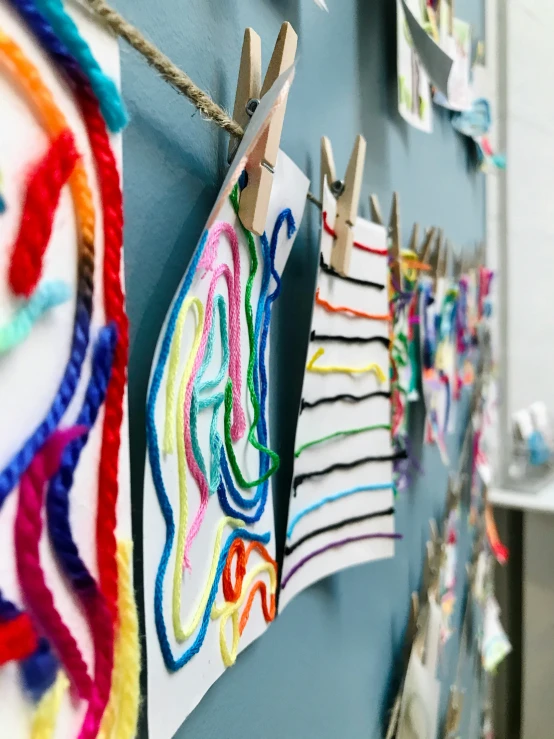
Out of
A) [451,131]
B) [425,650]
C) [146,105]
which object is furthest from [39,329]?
[451,131]

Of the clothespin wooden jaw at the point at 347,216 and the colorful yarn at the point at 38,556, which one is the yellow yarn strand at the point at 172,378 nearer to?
the colorful yarn at the point at 38,556

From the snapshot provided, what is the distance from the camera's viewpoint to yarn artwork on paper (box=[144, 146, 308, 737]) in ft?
0.94

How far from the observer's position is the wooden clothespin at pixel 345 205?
1.51ft

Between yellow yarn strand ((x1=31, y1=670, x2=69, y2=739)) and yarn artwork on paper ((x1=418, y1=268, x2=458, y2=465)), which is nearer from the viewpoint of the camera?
yellow yarn strand ((x1=31, y1=670, x2=69, y2=739))

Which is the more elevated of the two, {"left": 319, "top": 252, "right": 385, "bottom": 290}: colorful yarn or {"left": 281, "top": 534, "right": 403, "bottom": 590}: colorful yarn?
{"left": 319, "top": 252, "right": 385, "bottom": 290}: colorful yarn

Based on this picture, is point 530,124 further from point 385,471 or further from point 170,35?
point 170,35

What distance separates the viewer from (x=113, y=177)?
25cm

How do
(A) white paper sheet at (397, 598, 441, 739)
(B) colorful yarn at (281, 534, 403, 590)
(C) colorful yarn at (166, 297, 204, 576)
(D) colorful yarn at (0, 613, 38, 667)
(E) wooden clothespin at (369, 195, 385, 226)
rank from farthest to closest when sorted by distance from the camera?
(A) white paper sheet at (397, 598, 441, 739)
(E) wooden clothespin at (369, 195, 385, 226)
(B) colorful yarn at (281, 534, 403, 590)
(C) colorful yarn at (166, 297, 204, 576)
(D) colorful yarn at (0, 613, 38, 667)

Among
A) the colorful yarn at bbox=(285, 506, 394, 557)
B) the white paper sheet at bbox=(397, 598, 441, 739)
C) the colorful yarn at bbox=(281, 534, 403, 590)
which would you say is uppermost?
the colorful yarn at bbox=(285, 506, 394, 557)

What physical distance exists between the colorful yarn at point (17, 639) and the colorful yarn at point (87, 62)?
0.20 metres

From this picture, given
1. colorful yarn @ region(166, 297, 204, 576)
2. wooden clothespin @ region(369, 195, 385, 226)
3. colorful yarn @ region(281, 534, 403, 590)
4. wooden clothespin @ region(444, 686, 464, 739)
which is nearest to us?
colorful yarn @ region(166, 297, 204, 576)

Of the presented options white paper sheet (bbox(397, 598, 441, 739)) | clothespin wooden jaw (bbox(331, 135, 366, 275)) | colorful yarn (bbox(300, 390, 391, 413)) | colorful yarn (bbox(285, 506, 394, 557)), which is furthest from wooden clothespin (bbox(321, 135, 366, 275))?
white paper sheet (bbox(397, 598, 441, 739))

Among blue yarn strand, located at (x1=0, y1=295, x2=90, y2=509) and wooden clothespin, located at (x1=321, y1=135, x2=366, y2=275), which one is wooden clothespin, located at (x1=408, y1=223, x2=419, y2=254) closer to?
wooden clothespin, located at (x1=321, y1=135, x2=366, y2=275)

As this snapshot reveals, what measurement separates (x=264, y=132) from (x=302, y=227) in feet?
0.49
